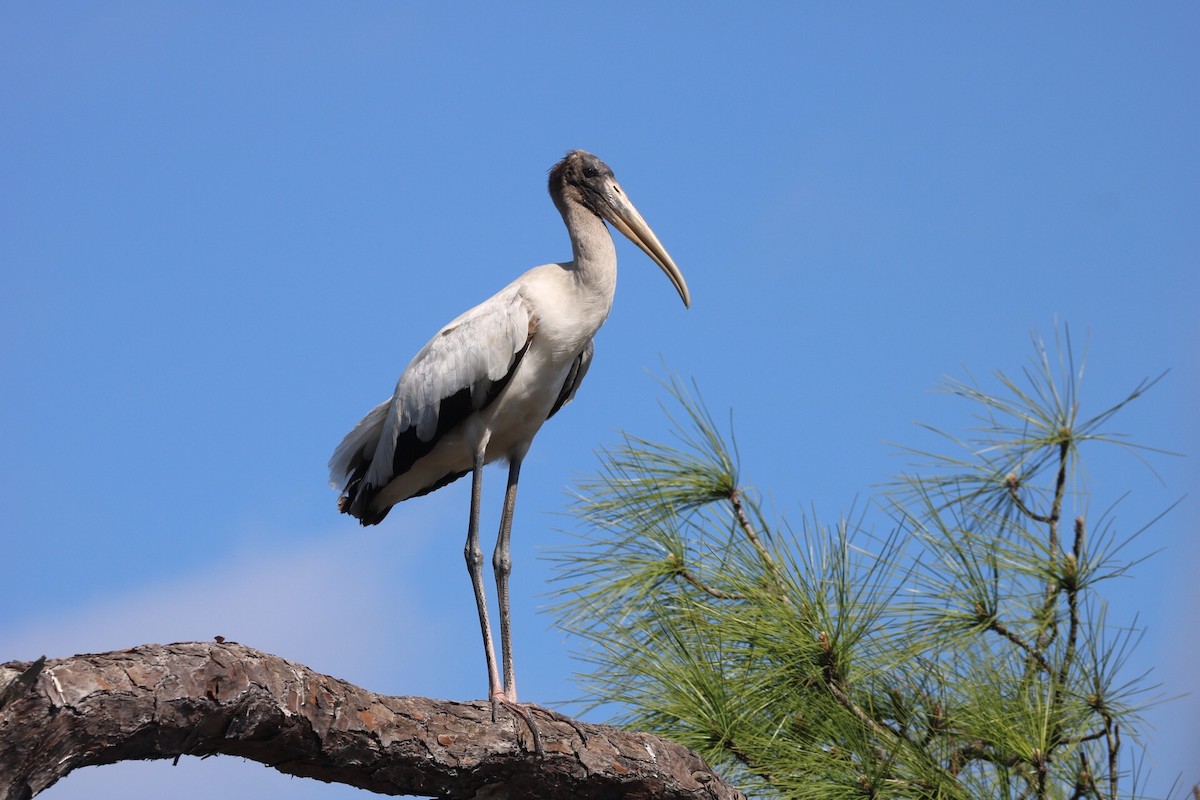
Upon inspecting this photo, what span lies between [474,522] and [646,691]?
3.14 feet

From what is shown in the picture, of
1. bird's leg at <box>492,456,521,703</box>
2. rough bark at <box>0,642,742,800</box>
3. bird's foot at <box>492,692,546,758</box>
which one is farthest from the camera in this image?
bird's leg at <box>492,456,521,703</box>

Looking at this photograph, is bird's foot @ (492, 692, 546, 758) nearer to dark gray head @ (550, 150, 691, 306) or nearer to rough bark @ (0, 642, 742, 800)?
rough bark @ (0, 642, 742, 800)

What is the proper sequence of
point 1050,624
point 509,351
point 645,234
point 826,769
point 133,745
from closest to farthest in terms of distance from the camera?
point 133,745 → point 826,769 → point 1050,624 → point 509,351 → point 645,234

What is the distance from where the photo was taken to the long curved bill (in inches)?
189

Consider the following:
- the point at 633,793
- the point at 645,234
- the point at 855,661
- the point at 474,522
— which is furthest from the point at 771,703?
the point at 645,234

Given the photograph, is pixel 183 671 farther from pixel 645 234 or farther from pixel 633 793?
pixel 645 234

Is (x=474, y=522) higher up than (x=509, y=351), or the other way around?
(x=509, y=351)

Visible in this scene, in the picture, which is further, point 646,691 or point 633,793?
point 646,691

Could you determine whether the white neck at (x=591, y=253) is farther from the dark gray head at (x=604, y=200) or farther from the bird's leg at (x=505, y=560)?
the bird's leg at (x=505, y=560)

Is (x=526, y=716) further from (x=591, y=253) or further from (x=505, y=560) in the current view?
(x=591, y=253)

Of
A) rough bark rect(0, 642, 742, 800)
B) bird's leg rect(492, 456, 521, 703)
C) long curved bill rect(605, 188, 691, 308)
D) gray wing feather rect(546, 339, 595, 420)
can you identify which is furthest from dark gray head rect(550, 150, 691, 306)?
rough bark rect(0, 642, 742, 800)

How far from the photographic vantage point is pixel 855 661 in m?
3.89

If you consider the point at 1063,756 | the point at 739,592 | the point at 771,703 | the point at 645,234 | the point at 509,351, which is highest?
the point at 645,234

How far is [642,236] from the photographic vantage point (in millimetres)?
4848
